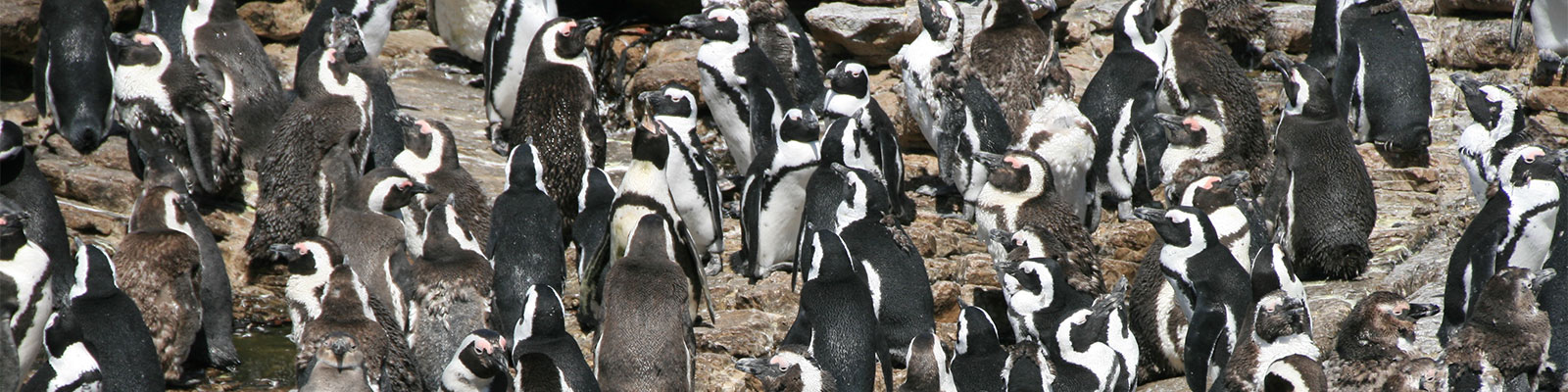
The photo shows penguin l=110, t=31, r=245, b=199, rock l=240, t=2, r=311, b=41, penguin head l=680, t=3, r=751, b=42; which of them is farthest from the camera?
rock l=240, t=2, r=311, b=41

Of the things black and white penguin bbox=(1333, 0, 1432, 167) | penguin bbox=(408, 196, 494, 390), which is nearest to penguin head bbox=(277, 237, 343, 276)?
penguin bbox=(408, 196, 494, 390)

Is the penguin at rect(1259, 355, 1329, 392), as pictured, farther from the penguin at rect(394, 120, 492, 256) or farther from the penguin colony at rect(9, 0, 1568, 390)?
the penguin at rect(394, 120, 492, 256)

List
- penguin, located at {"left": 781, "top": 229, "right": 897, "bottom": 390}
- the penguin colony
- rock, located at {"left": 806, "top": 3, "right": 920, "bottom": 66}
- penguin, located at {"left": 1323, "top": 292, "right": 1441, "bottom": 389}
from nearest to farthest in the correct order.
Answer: penguin, located at {"left": 1323, "top": 292, "right": 1441, "bottom": 389} < the penguin colony < penguin, located at {"left": 781, "top": 229, "right": 897, "bottom": 390} < rock, located at {"left": 806, "top": 3, "right": 920, "bottom": 66}

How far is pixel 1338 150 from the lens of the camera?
9062 mm

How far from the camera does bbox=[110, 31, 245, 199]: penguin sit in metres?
9.26

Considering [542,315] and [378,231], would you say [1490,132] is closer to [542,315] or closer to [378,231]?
[542,315]

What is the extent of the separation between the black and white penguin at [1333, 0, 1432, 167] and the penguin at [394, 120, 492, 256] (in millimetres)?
4937

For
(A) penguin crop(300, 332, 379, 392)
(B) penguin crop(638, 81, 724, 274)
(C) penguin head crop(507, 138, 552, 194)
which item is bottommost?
(B) penguin crop(638, 81, 724, 274)

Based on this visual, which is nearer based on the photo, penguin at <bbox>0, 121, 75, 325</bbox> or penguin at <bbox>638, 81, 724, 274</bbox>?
penguin at <bbox>0, 121, 75, 325</bbox>

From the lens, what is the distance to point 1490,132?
30.3 ft

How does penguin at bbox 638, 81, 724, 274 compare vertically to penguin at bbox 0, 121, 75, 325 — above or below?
below

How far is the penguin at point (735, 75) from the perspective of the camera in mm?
10227

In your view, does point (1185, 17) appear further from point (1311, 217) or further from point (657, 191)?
point (657, 191)

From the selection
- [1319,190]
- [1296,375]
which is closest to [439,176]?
[1319,190]
